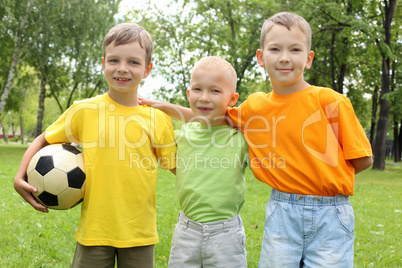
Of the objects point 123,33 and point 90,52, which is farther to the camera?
point 90,52

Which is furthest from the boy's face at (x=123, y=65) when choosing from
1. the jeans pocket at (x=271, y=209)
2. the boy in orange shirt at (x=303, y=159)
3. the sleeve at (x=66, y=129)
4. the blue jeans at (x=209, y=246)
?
the jeans pocket at (x=271, y=209)

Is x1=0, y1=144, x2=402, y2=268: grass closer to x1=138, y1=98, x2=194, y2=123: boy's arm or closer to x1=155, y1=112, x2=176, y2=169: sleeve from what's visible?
x1=155, y1=112, x2=176, y2=169: sleeve

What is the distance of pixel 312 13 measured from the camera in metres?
17.6

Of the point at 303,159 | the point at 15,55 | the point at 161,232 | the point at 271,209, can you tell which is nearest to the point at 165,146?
the point at 271,209

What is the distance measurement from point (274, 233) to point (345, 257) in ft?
1.46

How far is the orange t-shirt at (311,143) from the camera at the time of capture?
230 cm

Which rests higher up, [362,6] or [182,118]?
[362,6]

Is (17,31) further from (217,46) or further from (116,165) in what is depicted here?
(116,165)

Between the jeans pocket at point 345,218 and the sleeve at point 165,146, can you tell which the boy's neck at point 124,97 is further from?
the jeans pocket at point 345,218

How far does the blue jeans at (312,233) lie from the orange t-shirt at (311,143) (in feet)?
0.25

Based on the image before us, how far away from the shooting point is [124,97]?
2.63 meters

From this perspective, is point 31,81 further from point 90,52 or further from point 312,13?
point 312,13

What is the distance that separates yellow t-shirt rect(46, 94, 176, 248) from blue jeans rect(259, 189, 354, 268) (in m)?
0.86

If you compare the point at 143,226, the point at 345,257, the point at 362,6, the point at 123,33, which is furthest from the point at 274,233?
the point at 362,6
